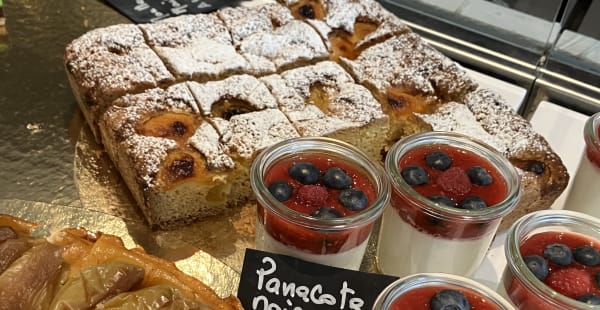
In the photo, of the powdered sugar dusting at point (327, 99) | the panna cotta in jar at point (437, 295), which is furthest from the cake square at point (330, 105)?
the panna cotta in jar at point (437, 295)

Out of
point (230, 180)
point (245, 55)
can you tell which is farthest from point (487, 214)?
point (245, 55)

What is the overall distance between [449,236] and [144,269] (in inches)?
30.9

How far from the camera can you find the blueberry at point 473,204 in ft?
5.78

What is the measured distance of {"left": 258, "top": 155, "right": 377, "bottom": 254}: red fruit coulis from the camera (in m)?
1.66

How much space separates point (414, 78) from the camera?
2641 mm

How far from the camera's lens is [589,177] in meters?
2.14

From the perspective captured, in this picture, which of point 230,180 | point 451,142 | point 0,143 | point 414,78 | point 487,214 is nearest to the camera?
point 487,214

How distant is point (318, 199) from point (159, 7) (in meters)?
1.75

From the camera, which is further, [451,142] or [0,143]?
[0,143]

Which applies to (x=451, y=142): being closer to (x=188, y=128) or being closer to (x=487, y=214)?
(x=487, y=214)

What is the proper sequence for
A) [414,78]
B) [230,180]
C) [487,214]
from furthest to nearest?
1. [414,78]
2. [230,180]
3. [487,214]

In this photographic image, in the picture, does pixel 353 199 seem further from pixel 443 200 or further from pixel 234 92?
pixel 234 92

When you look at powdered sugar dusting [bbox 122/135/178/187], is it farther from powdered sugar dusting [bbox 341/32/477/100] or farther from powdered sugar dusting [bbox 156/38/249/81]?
powdered sugar dusting [bbox 341/32/477/100]

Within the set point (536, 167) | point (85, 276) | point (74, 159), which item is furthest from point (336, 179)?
point (74, 159)
